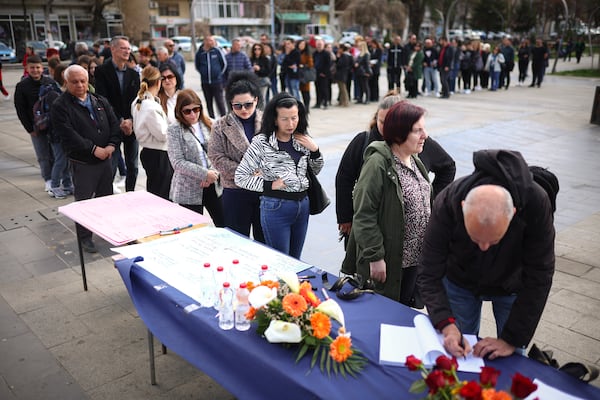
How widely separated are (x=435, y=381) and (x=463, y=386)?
92 millimetres

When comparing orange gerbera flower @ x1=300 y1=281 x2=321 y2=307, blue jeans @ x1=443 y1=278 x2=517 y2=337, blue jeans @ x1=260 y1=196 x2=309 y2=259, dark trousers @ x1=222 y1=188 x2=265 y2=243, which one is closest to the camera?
orange gerbera flower @ x1=300 y1=281 x2=321 y2=307

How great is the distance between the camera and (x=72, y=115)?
5.01m

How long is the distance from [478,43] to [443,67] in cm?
207

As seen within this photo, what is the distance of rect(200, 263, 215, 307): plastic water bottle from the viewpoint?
8.62 ft

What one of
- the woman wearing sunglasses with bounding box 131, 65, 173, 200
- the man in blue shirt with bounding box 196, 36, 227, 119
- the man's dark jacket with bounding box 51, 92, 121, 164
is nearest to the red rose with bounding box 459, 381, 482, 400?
the woman wearing sunglasses with bounding box 131, 65, 173, 200

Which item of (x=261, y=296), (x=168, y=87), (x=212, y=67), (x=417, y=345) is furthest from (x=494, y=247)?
(x=212, y=67)

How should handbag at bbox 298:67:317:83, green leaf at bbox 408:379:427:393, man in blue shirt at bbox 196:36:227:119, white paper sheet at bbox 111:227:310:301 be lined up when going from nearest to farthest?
green leaf at bbox 408:379:427:393
white paper sheet at bbox 111:227:310:301
man in blue shirt at bbox 196:36:227:119
handbag at bbox 298:67:317:83

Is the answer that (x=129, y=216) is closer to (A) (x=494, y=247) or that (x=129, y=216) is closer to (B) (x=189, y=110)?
(B) (x=189, y=110)

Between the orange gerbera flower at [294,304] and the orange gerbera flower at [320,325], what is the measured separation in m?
0.07

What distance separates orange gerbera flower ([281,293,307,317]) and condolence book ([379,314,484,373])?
372 mm

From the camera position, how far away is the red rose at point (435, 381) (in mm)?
1759

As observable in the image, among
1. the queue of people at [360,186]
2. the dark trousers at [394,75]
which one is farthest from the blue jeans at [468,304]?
the dark trousers at [394,75]

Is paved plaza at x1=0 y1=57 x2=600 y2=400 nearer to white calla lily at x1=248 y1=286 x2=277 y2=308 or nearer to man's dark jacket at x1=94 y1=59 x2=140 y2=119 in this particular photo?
white calla lily at x1=248 y1=286 x2=277 y2=308

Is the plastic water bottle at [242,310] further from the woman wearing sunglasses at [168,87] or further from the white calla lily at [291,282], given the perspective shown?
the woman wearing sunglasses at [168,87]
